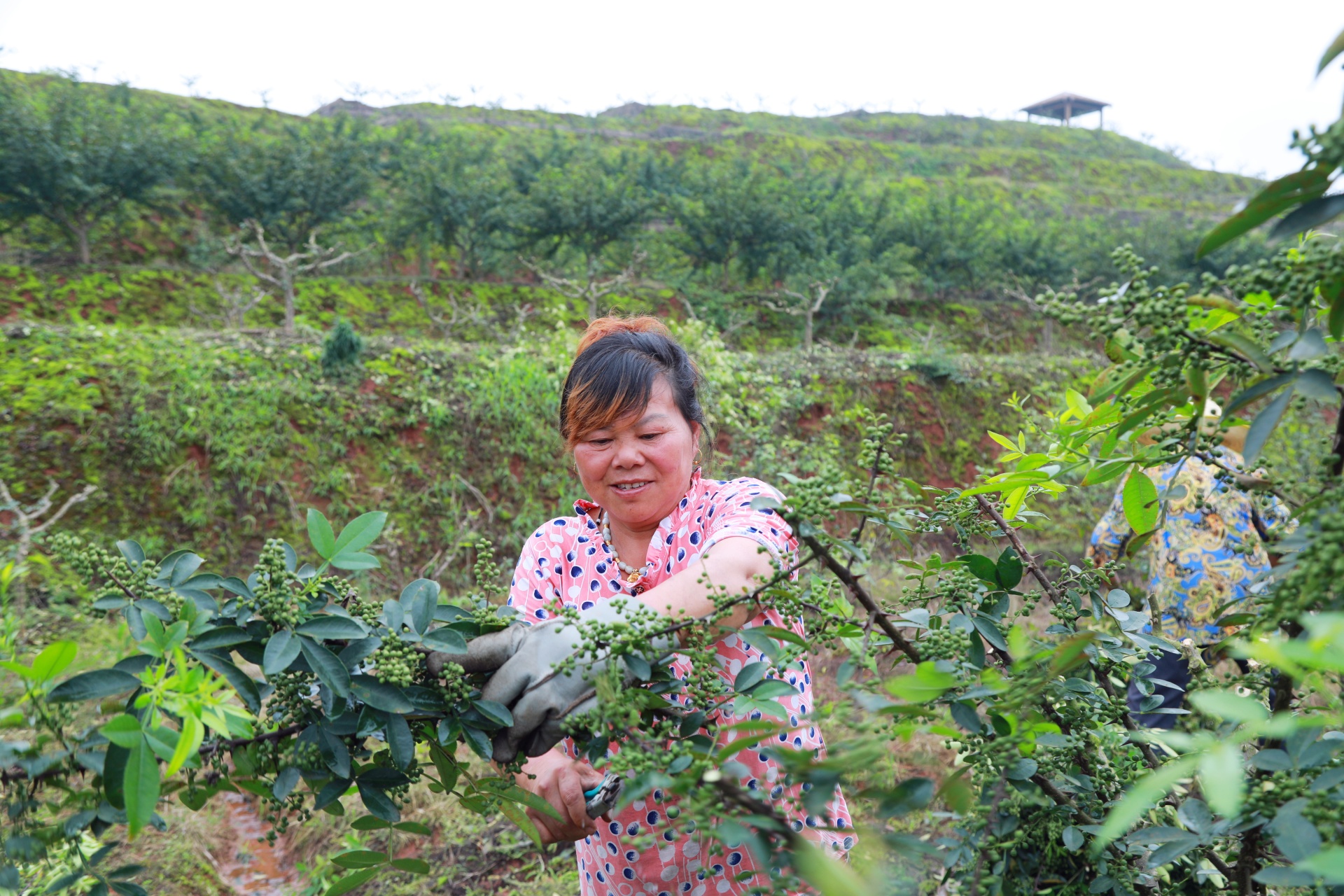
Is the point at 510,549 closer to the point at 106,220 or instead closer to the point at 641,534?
the point at 641,534

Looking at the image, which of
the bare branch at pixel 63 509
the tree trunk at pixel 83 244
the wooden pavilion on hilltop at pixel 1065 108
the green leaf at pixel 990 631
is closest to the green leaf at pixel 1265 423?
the green leaf at pixel 990 631

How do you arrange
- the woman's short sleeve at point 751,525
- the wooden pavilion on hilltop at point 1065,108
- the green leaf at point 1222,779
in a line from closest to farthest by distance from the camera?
the green leaf at point 1222,779, the woman's short sleeve at point 751,525, the wooden pavilion on hilltop at point 1065,108

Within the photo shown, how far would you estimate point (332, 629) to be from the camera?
939 millimetres

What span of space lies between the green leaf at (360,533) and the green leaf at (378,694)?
16cm

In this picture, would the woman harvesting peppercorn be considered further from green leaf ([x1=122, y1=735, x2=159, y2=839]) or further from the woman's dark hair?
green leaf ([x1=122, y1=735, x2=159, y2=839])

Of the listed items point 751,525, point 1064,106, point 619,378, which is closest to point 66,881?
point 751,525

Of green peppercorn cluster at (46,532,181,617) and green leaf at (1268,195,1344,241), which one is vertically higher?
green leaf at (1268,195,1344,241)

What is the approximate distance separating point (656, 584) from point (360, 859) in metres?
0.66

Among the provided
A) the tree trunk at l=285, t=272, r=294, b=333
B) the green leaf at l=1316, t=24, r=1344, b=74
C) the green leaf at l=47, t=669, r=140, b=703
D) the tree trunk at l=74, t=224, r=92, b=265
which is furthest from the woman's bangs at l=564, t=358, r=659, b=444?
the tree trunk at l=74, t=224, r=92, b=265

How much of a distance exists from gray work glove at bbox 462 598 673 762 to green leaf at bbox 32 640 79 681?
0.42m

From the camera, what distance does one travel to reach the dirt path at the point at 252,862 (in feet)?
10.3

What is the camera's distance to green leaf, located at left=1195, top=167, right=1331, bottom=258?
601 millimetres

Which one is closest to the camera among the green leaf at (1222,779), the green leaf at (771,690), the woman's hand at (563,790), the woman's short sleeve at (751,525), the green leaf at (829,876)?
the green leaf at (1222,779)

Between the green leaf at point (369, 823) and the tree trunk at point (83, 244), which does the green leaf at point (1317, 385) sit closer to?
the green leaf at point (369, 823)
